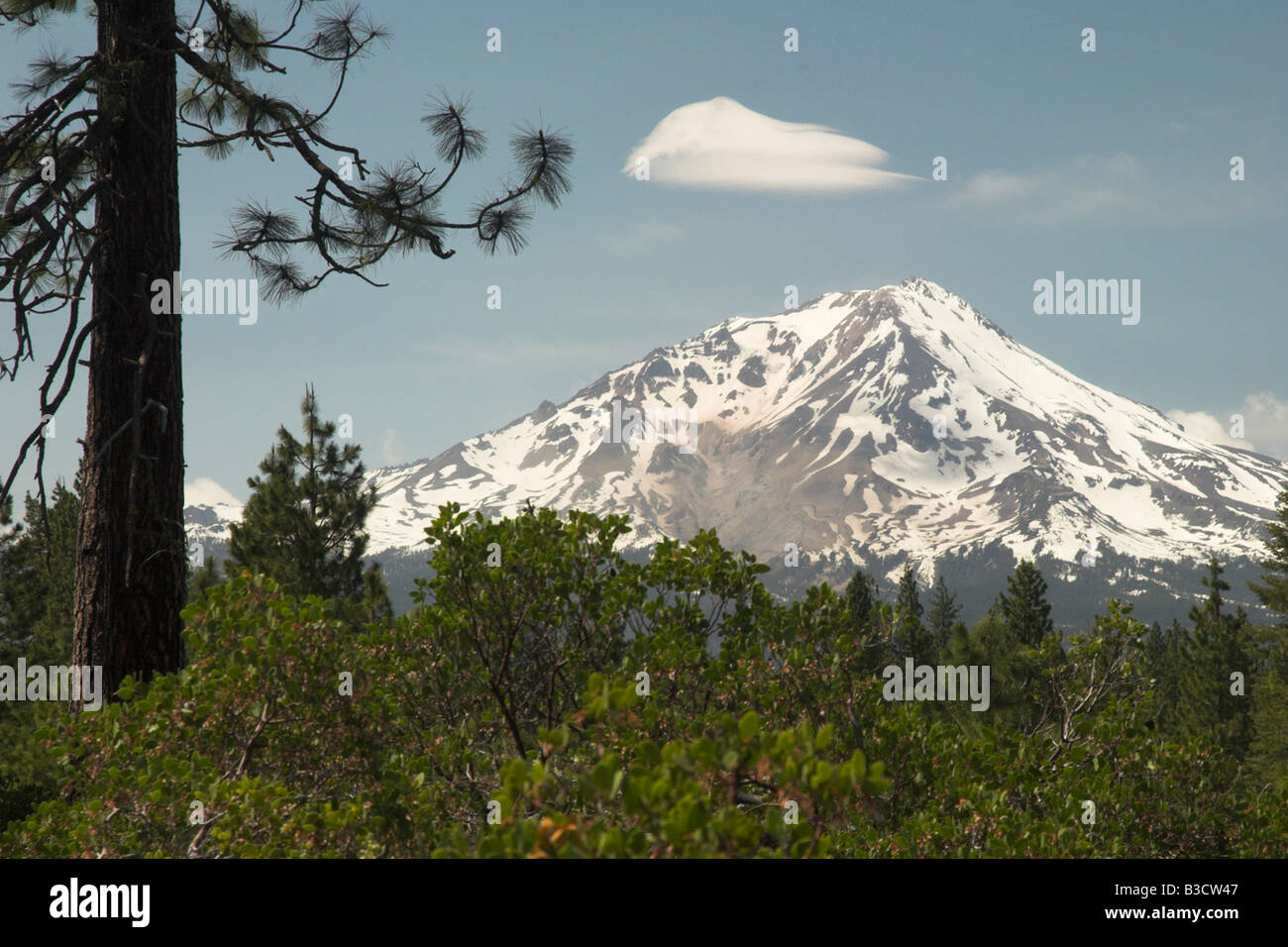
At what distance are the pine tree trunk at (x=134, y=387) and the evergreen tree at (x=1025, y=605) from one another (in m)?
54.1

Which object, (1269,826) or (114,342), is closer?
(1269,826)

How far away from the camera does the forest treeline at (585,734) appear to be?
153 inches

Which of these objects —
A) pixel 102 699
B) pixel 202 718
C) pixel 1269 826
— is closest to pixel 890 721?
pixel 1269 826

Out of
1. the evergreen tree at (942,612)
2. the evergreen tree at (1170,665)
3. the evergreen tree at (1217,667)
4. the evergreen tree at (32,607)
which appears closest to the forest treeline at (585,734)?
the evergreen tree at (32,607)

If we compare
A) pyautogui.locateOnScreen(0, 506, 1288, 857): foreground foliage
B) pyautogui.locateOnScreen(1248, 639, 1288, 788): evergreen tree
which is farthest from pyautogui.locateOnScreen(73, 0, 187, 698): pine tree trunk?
pyautogui.locateOnScreen(1248, 639, 1288, 788): evergreen tree

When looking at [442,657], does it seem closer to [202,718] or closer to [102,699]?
[202,718]

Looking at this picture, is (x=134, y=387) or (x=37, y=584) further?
(x=37, y=584)

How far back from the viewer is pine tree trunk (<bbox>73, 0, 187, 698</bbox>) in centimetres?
699

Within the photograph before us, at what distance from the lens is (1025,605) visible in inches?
2280

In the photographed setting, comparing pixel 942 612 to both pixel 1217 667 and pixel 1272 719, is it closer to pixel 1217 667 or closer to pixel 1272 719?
pixel 1217 667

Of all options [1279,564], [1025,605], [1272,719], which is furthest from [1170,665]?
[1279,564]

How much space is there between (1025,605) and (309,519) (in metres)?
42.8
